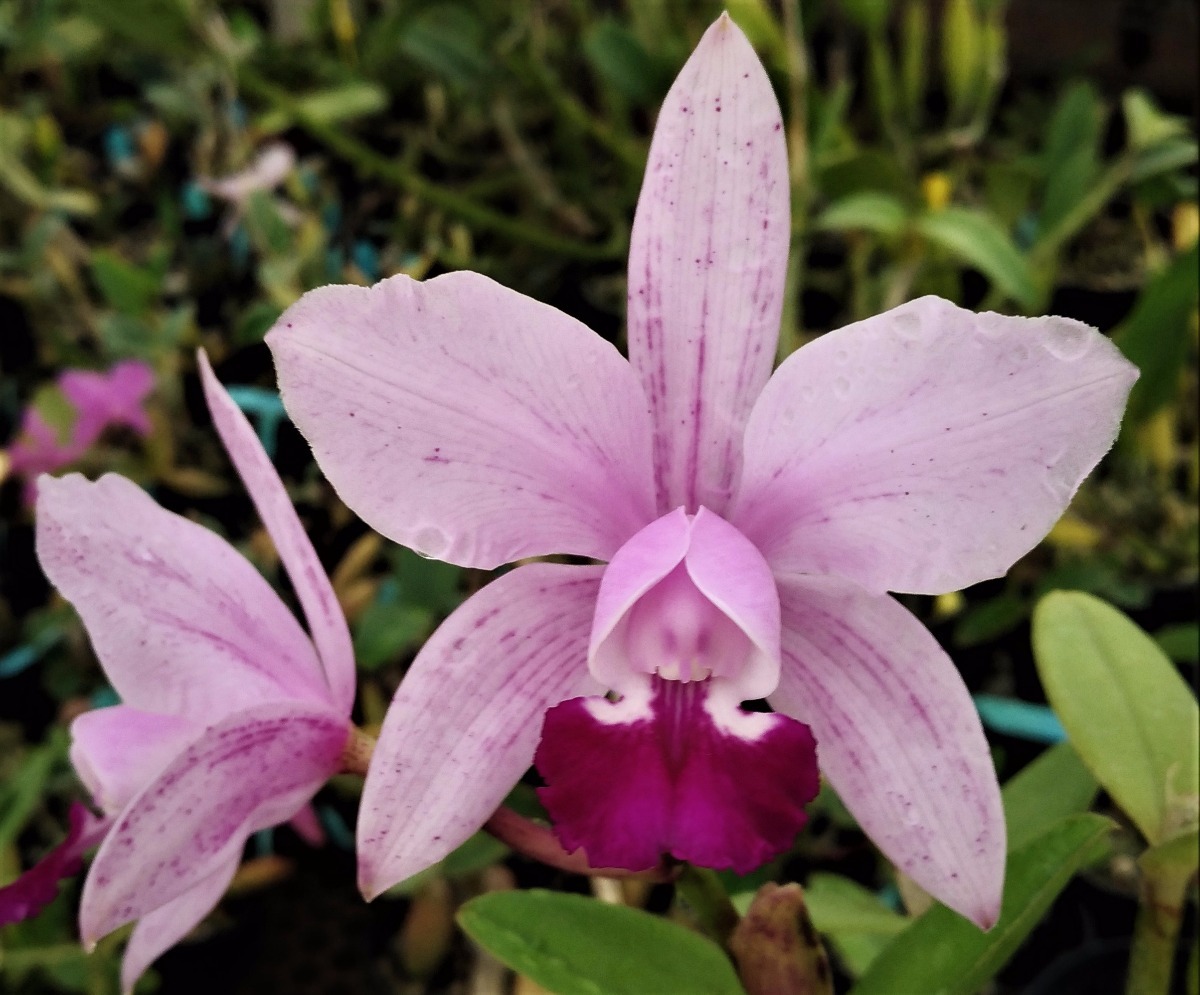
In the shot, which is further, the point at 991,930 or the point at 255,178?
the point at 255,178

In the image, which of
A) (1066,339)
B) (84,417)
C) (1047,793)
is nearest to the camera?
(1066,339)

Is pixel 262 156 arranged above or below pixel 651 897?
above

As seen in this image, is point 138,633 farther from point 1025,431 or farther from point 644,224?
point 1025,431

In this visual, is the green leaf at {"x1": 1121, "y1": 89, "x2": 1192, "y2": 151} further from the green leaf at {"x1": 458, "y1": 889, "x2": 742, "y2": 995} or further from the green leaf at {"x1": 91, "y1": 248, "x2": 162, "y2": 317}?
the green leaf at {"x1": 91, "y1": 248, "x2": 162, "y2": 317}

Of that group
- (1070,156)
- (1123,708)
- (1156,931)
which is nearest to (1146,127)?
(1070,156)

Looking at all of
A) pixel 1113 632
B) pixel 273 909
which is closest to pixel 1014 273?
pixel 1113 632

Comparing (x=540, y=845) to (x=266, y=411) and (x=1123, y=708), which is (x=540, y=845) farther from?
(x=266, y=411)

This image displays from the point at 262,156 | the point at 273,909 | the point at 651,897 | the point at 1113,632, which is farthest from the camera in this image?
the point at 262,156

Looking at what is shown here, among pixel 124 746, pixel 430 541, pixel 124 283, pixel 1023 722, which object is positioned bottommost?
pixel 1023 722
